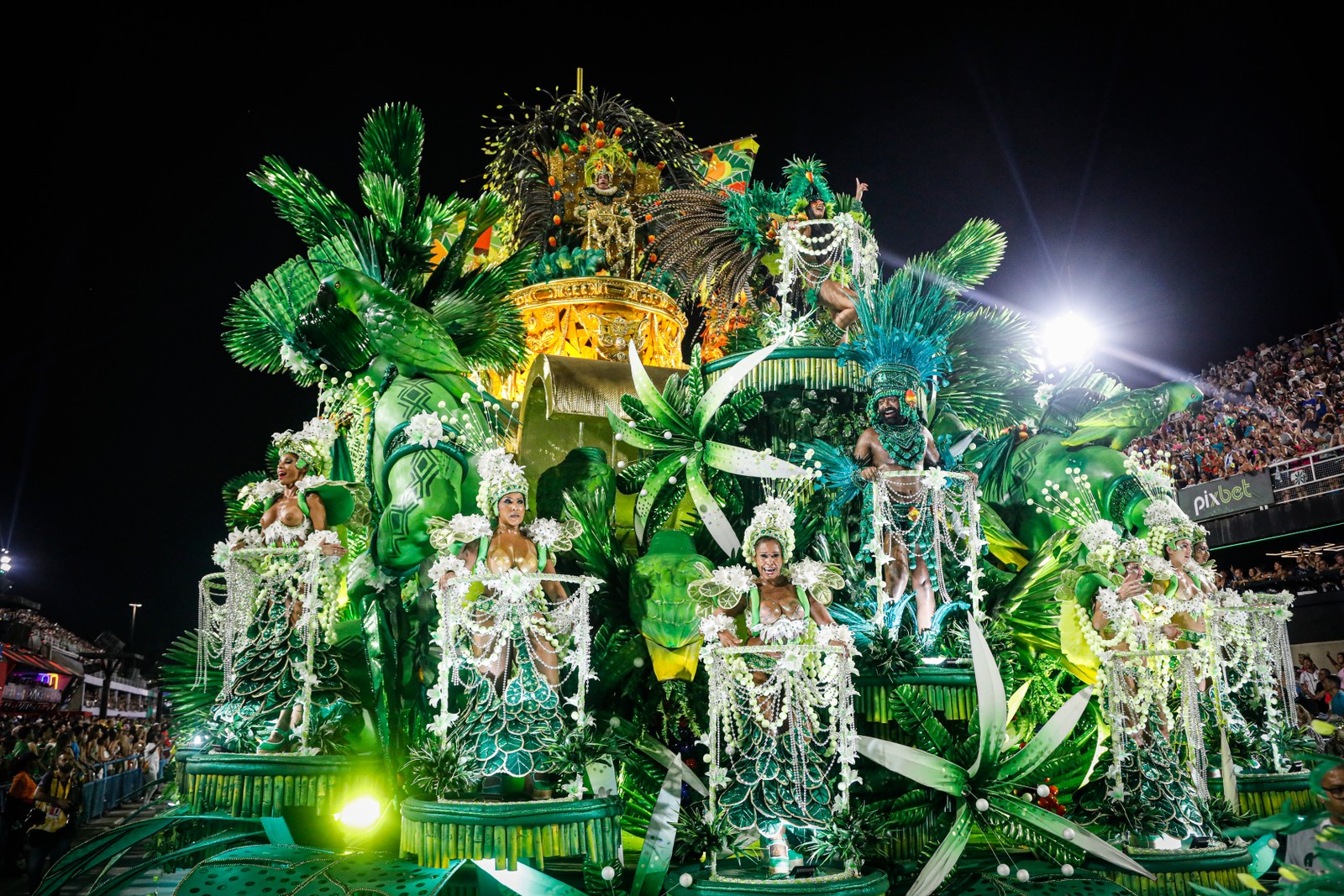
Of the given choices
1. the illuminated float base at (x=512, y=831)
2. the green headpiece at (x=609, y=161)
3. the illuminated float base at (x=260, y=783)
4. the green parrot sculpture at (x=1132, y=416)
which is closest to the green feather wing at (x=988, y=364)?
the green parrot sculpture at (x=1132, y=416)

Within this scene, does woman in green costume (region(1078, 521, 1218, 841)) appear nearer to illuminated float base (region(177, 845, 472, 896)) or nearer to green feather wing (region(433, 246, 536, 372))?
illuminated float base (region(177, 845, 472, 896))

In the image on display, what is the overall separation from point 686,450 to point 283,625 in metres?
3.40

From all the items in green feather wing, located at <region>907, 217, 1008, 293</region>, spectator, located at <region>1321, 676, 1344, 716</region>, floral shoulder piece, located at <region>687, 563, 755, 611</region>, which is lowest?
spectator, located at <region>1321, 676, 1344, 716</region>

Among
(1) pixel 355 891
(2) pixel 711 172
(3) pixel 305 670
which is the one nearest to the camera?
(1) pixel 355 891

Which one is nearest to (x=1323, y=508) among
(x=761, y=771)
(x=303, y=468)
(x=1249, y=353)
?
(x=1249, y=353)

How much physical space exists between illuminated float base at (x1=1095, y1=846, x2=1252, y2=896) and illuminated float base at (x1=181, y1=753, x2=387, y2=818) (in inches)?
183

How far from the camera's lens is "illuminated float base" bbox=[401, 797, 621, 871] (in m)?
5.41

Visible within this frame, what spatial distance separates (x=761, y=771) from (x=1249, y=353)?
20.2 m

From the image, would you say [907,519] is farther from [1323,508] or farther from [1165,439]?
[1165,439]

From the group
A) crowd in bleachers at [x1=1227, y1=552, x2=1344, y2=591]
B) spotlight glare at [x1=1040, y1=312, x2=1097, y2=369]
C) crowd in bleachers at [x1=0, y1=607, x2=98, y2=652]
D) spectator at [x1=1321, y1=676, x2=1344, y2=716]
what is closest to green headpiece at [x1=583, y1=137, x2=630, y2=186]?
spotlight glare at [x1=1040, y1=312, x2=1097, y2=369]

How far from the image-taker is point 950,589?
308 inches

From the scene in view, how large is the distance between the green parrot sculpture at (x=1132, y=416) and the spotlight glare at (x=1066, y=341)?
604 mm

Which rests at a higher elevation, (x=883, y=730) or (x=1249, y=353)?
(x=1249, y=353)

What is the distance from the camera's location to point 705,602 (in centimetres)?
634
